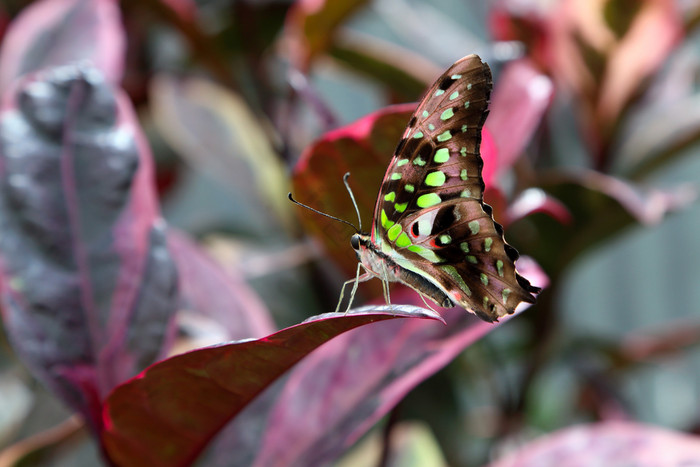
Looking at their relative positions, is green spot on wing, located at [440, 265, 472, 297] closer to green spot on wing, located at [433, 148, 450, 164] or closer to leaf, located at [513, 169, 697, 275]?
green spot on wing, located at [433, 148, 450, 164]

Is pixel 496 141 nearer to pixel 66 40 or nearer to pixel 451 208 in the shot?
pixel 451 208

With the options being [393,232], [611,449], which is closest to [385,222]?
[393,232]

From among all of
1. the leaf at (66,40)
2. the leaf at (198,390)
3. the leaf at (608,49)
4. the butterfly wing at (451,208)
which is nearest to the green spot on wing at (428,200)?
the butterfly wing at (451,208)

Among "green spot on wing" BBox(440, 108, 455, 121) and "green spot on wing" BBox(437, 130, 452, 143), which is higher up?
"green spot on wing" BBox(440, 108, 455, 121)

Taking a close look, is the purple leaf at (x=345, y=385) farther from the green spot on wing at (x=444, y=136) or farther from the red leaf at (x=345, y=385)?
the green spot on wing at (x=444, y=136)

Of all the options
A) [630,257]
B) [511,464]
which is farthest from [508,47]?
[630,257]

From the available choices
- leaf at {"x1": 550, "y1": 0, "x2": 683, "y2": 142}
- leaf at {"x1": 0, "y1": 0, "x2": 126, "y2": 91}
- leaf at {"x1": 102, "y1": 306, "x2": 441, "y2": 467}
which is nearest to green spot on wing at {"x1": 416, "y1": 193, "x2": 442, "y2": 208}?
leaf at {"x1": 102, "y1": 306, "x2": 441, "y2": 467}
